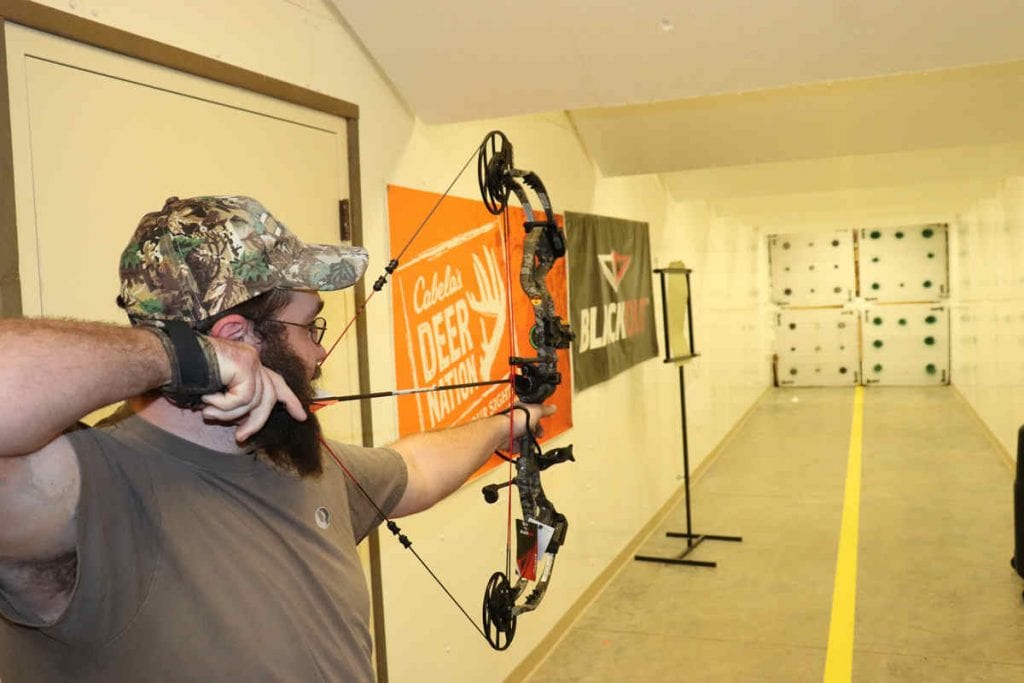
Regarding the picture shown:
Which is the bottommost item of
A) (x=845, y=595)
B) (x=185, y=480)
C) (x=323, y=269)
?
(x=845, y=595)

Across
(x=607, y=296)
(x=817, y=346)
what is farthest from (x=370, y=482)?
Result: (x=817, y=346)

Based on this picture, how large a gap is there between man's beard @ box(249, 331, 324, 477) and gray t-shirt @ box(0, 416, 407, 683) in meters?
0.02

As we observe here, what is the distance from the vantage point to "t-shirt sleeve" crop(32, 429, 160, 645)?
96 centimetres

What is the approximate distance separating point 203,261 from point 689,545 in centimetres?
446

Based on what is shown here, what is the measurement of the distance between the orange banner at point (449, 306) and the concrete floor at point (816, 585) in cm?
137

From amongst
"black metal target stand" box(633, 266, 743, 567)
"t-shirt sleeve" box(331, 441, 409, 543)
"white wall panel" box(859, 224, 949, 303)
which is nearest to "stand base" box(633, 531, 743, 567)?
"black metal target stand" box(633, 266, 743, 567)

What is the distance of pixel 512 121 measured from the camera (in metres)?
3.44

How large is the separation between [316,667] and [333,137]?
1512mm

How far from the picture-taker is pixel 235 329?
1186mm

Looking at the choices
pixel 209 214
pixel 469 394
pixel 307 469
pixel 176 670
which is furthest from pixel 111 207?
pixel 469 394

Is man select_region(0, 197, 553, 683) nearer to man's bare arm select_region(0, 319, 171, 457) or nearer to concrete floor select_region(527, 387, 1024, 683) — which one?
man's bare arm select_region(0, 319, 171, 457)

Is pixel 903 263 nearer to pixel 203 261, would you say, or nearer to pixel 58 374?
pixel 203 261

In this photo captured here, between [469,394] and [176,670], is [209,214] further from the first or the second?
[469,394]

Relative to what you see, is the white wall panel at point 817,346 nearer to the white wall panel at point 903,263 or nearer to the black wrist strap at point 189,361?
the white wall panel at point 903,263
